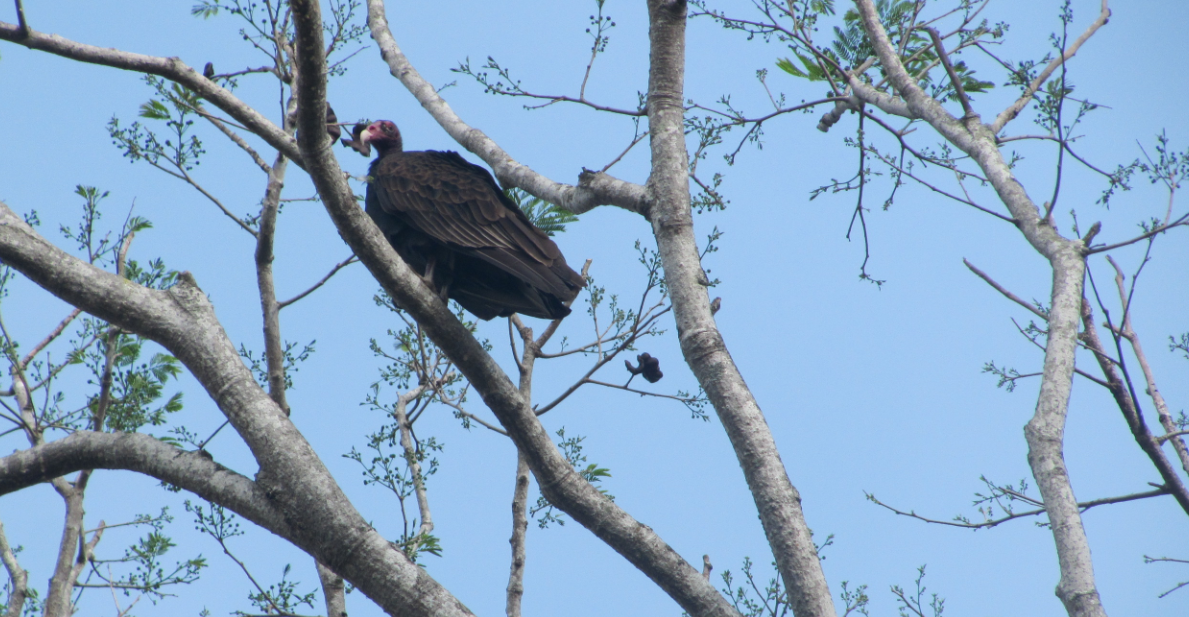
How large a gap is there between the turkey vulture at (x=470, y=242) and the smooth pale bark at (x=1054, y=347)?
162 centimetres

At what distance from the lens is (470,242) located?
3.68 m

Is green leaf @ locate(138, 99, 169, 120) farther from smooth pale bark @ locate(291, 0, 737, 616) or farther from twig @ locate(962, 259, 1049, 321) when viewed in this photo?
twig @ locate(962, 259, 1049, 321)

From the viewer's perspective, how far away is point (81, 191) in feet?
14.3

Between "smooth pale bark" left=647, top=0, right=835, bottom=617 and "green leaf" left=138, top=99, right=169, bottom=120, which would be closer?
"smooth pale bark" left=647, top=0, right=835, bottom=617

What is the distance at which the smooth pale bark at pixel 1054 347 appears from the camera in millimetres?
2012

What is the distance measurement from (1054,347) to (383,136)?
4189mm

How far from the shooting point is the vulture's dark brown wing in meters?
3.62

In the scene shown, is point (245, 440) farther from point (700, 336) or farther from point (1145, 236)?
point (1145, 236)

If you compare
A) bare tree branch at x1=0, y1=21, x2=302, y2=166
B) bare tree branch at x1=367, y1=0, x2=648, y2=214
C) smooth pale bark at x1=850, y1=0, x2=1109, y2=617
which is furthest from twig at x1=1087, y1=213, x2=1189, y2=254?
bare tree branch at x1=0, y1=21, x2=302, y2=166

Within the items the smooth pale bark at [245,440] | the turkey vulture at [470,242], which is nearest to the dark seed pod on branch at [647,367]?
the turkey vulture at [470,242]

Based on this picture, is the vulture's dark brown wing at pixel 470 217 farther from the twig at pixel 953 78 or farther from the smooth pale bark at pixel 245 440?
the twig at pixel 953 78

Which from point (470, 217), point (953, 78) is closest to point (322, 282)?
point (470, 217)

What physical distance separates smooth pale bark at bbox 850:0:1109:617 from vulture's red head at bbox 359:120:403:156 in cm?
322

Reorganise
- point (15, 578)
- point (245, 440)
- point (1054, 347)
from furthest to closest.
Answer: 1. point (15, 578)
2. point (245, 440)
3. point (1054, 347)
